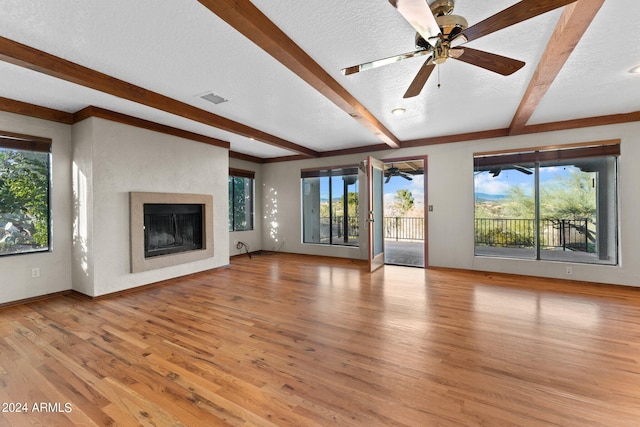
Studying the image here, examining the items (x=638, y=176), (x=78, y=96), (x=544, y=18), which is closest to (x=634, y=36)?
(x=544, y=18)

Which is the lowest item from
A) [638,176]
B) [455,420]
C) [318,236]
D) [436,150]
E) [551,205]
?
[455,420]

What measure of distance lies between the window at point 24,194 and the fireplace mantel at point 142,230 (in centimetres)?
108

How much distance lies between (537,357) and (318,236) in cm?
518

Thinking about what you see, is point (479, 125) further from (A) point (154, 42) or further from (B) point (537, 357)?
(A) point (154, 42)

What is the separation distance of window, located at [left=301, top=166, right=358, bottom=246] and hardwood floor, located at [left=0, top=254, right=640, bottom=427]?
2.97 metres

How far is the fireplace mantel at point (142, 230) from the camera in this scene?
3.98 meters

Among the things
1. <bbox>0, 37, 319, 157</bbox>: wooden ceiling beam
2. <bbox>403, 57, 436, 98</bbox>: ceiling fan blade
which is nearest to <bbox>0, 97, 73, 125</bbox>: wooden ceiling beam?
<bbox>0, 37, 319, 157</bbox>: wooden ceiling beam

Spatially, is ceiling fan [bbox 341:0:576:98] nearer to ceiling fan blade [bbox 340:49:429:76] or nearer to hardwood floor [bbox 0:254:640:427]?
ceiling fan blade [bbox 340:49:429:76]

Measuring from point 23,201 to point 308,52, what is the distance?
416cm

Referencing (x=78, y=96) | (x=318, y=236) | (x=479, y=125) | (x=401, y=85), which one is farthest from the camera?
(x=318, y=236)

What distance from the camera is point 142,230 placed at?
4.07 meters

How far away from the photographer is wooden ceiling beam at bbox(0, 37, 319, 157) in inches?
89.0

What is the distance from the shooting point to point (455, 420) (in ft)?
5.07

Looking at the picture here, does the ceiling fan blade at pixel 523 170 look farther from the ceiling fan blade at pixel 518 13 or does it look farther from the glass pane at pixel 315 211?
the ceiling fan blade at pixel 518 13
